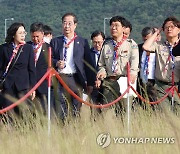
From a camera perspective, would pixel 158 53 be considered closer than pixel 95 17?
Yes

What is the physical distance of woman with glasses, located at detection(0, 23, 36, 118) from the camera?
10.3 m

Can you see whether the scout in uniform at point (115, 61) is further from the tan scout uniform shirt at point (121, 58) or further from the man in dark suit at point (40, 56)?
the man in dark suit at point (40, 56)

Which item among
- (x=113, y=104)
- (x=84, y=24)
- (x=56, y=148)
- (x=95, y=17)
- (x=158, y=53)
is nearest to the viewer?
(x=56, y=148)

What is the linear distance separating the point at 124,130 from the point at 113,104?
198cm

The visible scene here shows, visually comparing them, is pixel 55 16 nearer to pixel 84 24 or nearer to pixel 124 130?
pixel 84 24

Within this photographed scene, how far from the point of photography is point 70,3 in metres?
95.9

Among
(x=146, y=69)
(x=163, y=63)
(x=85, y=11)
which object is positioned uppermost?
(x=163, y=63)

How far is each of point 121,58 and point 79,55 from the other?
2.39 feet

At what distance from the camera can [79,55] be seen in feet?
36.7

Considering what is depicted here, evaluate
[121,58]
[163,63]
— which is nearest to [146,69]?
[163,63]

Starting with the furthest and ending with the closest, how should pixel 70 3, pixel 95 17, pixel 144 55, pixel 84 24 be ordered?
pixel 70 3 → pixel 95 17 → pixel 84 24 → pixel 144 55

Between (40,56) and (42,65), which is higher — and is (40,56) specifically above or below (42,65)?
above

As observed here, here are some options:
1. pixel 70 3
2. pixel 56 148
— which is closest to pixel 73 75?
pixel 56 148

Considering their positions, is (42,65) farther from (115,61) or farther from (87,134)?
(87,134)
